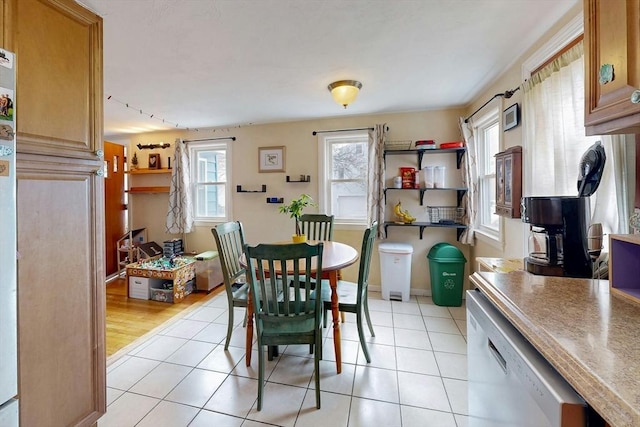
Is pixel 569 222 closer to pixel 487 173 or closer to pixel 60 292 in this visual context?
pixel 487 173

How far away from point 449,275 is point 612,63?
8.33ft

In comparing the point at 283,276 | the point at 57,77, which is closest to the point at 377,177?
the point at 283,276

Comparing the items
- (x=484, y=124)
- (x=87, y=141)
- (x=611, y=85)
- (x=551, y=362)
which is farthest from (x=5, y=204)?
(x=484, y=124)

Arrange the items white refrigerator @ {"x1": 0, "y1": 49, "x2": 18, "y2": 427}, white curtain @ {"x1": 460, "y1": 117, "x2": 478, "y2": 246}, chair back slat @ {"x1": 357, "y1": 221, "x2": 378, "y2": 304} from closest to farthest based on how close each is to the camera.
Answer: white refrigerator @ {"x1": 0, "y1": 49, "x2": 18, "y2": 427} < chair back slat @ {"x1": 357, "y1": 221, "x2": 378, "y2": 304} < white curtain @ {"x1": 460, "y1": 117, "x2": 478, "y2": 246}

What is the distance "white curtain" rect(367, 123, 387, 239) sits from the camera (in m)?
3.32

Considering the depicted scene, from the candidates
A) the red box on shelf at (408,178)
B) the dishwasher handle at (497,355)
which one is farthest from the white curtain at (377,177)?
the dishwasher handle at (497,355)

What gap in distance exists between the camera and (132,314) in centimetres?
302

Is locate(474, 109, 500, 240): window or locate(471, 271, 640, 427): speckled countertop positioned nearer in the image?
locate(471, 271, 640, 427): speckled countertop

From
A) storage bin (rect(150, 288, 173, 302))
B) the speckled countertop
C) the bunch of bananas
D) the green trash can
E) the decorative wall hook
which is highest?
the decorative wall hook

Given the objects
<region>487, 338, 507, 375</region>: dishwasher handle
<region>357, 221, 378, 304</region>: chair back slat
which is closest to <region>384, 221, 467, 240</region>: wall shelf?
<region>357, 221, 378, 304</region>: chair back slat

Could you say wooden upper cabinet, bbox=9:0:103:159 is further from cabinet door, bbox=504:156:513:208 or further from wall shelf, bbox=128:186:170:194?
wall shelf, bbox=128:186:170:194

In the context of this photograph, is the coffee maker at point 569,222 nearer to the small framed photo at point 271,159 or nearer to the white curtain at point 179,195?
the small framed photo at point 271,159

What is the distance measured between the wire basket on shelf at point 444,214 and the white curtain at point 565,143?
1.39 m

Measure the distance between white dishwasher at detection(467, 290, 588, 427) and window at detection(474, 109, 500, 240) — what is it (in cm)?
195
